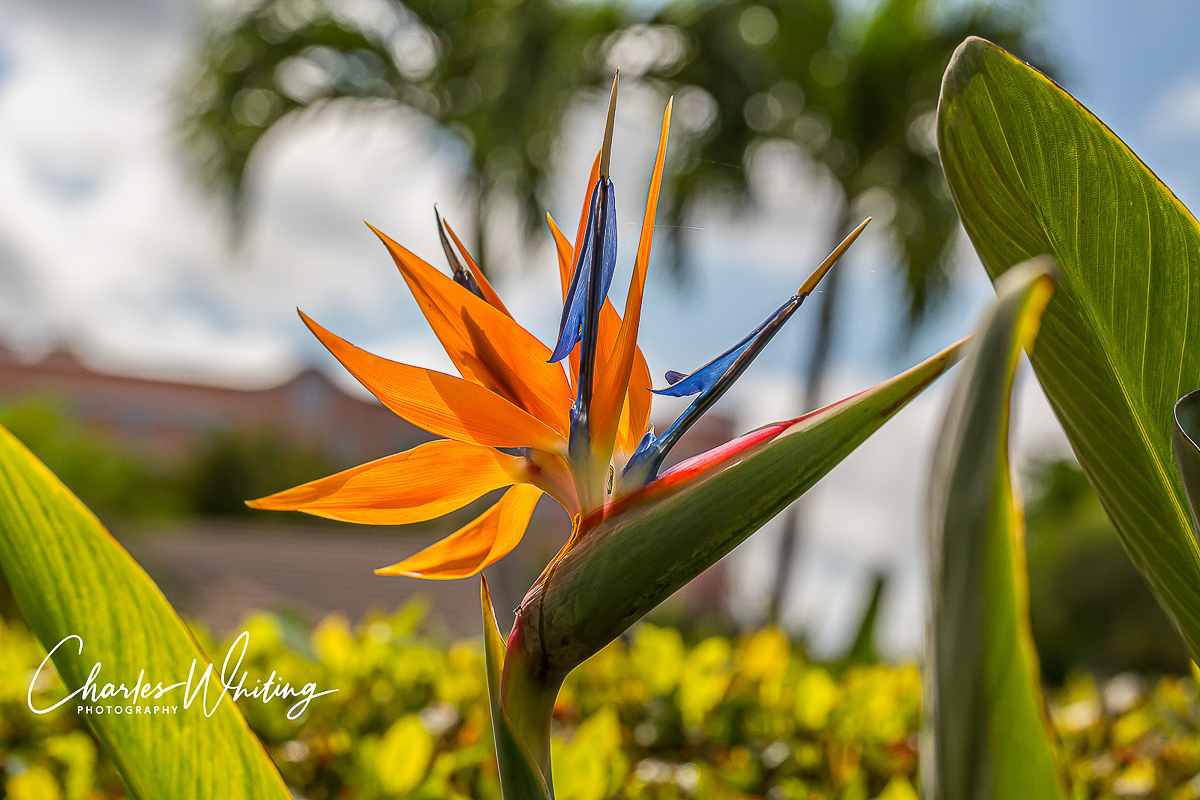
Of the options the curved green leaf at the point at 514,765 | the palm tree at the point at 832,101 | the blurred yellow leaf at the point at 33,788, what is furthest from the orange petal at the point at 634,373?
the palm tree at the point at 832,101

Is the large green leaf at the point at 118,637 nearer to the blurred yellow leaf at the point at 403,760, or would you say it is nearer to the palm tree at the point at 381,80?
the blurred yellow leaf at the point at 403,760

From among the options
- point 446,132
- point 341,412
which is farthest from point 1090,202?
point 341,412

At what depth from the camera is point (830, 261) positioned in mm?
313

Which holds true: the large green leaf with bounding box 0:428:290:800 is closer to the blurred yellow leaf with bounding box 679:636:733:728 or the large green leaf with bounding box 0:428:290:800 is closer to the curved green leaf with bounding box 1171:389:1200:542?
the curved green leaf with bounding box 1171:389:1200:542

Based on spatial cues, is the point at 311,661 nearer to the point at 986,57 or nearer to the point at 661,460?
the point at 661,460

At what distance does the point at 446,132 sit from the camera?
5410mm

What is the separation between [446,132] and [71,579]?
5443 millimetres

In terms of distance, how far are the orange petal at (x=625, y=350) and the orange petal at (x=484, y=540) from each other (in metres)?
0.05

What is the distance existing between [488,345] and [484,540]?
0.08m

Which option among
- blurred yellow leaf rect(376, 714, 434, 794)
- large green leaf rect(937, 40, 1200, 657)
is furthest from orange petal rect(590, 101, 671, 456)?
blurred yellow leaf rect(376, 714, 434, 794)

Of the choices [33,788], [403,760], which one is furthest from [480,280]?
[33,788]

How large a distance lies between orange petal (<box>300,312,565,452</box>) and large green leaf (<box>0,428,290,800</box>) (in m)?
0.10

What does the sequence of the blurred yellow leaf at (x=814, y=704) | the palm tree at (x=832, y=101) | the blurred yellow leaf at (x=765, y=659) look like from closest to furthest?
the blurred yellow leaf at (x=814, y=704), the blurred yellow leaf at (x=765, y=659), the palm tree at (x=832, y=101)

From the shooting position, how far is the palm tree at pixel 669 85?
15.4 feet
